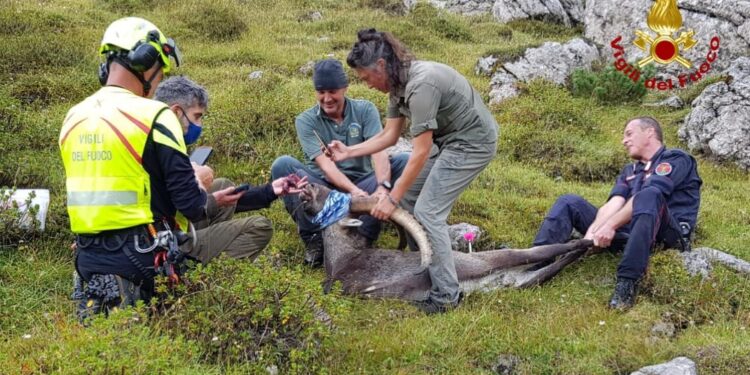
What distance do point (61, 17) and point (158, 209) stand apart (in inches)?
458

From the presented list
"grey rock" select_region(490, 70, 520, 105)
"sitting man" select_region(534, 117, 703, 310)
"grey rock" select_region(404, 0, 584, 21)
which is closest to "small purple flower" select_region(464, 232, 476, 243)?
"sitting man" select_region(534, 117, 703, 310)

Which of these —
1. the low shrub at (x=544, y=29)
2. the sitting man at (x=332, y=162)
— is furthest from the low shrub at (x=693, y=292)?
the low shrub at (x=544, y=29)

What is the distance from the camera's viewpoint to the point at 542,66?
46.1 ft

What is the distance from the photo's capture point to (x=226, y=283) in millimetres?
5328

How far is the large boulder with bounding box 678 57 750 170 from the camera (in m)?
11.3

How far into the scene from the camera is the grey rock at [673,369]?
512 centimetres

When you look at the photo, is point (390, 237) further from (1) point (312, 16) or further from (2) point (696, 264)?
(1) point (312, 16)

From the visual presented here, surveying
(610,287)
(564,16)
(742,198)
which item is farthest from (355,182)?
(564,16)

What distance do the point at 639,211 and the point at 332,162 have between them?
2875 millimetres

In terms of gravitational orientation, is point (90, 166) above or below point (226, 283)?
above

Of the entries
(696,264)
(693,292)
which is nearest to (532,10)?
(696,264)

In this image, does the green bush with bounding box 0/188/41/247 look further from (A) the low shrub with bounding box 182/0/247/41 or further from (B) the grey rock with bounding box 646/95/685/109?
(B) the grey rock with bounding box 646/95/685/109

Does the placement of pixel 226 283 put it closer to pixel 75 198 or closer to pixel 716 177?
pixel 75 198

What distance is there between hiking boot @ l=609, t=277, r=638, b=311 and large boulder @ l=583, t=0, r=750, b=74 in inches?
417
